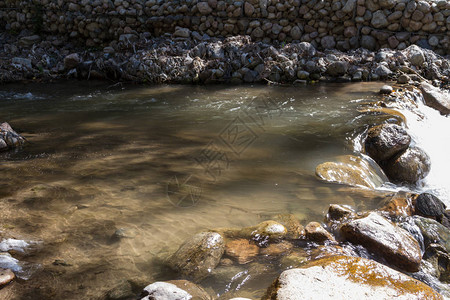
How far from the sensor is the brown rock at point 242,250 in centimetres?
247

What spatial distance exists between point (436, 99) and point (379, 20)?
310 centimetres

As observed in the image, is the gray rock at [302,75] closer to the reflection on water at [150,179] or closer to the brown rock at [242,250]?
the reflection on water at [150,179]

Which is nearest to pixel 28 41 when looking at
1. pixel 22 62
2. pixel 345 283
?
pixel 22 62

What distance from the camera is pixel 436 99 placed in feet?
21.7

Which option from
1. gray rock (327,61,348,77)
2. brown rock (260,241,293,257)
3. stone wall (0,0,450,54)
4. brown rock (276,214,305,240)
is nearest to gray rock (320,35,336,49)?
stone wall (0,0,450,54)

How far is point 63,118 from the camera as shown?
582 cm

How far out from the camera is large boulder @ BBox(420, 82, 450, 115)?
652 centimetres

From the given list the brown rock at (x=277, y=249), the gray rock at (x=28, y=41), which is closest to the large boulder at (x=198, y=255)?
the brown rock at (x=277, y=249)

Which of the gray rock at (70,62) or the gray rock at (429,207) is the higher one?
the gray rock at (70,62)

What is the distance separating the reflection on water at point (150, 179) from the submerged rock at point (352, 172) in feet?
0.44

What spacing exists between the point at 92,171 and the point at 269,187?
5.72 ft

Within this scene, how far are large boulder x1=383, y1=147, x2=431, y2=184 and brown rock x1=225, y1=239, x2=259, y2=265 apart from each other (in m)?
2.42

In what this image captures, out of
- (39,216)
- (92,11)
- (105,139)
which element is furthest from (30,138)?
(92,11)

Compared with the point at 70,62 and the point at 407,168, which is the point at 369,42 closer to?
the point at 407,168
